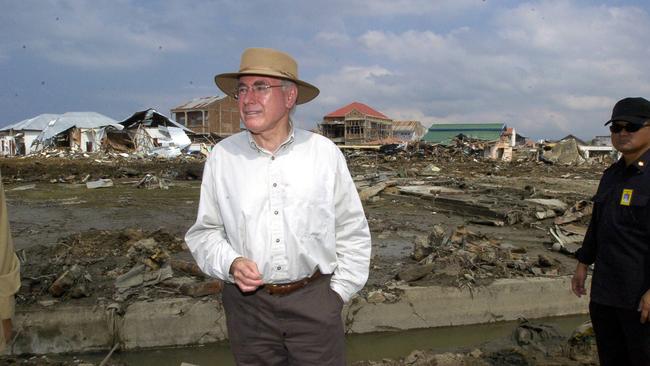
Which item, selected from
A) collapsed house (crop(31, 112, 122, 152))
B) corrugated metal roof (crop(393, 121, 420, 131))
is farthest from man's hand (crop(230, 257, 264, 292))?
corrugated metal roof (crop(393, 121, 420, 131))

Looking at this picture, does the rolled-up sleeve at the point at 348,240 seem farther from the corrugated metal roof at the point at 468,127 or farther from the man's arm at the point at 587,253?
the corrugated metal roof at the point at 468,127

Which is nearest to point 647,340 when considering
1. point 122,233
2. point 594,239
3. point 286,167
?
point 594,239

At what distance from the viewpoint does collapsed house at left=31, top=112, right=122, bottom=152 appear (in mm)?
38688

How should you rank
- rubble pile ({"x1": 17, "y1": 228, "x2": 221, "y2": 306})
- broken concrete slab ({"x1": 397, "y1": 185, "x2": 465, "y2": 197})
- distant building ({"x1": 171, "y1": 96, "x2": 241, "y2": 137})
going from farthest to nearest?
distant building ({"x1": 171, "y1": 96, "x2": 241, "y2": 137}) → broken concrete slab ({"x1": 397, "y1": 185, "x2": 465, "y2": 197}) → rubble pile ({"x1": 17, "y1": 228, "x2": 221, "y2": 306})

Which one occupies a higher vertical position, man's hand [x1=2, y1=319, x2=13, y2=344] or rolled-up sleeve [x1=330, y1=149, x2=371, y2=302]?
rolled-up sleeve [x1=330, y1=149, x2=371, y2=302]

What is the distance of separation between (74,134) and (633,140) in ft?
141

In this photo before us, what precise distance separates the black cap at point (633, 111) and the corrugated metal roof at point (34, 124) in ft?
167

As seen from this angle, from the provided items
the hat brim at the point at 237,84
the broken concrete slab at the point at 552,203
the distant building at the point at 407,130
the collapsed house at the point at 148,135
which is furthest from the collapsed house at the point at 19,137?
the hat brim at the point at 237,84

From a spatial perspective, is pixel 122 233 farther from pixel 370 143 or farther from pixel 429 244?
pixel 370 143

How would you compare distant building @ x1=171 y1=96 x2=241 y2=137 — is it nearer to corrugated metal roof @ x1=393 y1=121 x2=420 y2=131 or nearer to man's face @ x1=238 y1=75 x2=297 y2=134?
corrugated metal roof @ x1=393 y1=121 x2=420 y2=131

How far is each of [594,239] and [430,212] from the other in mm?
10051

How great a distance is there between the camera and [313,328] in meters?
2.10

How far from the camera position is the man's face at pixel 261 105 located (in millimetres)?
2191

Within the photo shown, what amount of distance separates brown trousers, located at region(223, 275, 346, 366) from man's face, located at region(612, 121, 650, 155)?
197cm
